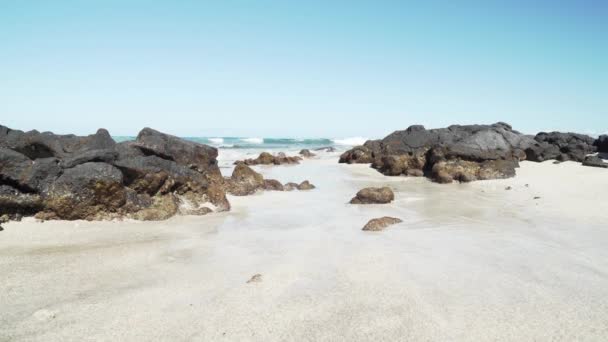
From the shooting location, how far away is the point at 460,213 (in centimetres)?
748

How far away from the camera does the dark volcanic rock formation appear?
5668 mm

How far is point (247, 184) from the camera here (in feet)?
32.7

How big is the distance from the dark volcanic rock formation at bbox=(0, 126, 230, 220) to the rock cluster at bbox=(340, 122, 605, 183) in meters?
8.45

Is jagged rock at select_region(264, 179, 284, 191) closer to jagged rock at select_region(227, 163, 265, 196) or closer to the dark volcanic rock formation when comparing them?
jagged rock at select_region(227, 163, 265, 196)

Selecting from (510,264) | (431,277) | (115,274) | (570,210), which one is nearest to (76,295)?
(115,274)

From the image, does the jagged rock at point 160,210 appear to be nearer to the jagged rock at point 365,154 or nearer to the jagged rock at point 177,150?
the jagged rock at point 177,150

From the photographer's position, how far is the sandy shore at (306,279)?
9.32 ft

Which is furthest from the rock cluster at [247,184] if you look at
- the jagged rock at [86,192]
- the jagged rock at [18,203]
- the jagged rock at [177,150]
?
the jagged rock at [18,203]

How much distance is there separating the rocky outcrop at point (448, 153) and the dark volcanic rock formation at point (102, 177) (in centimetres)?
845

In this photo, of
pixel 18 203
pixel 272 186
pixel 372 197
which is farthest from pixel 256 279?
pixel 272 186

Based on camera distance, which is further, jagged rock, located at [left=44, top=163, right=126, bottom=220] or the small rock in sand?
jagged rock, located at [left=44, top=163, right=126, bottom=220]

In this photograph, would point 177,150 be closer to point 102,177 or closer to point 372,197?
point 102,177

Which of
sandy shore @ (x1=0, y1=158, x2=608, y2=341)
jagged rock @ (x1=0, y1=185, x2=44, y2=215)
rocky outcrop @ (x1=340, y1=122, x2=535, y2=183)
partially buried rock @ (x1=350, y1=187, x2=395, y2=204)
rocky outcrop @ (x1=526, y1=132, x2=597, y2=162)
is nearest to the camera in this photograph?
sandy shore @ (x1=0, y1=158, x2=608, y2=341)

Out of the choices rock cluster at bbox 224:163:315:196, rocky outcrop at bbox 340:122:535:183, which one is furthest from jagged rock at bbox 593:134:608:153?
rock cluster at bbox 224:163:315:196
